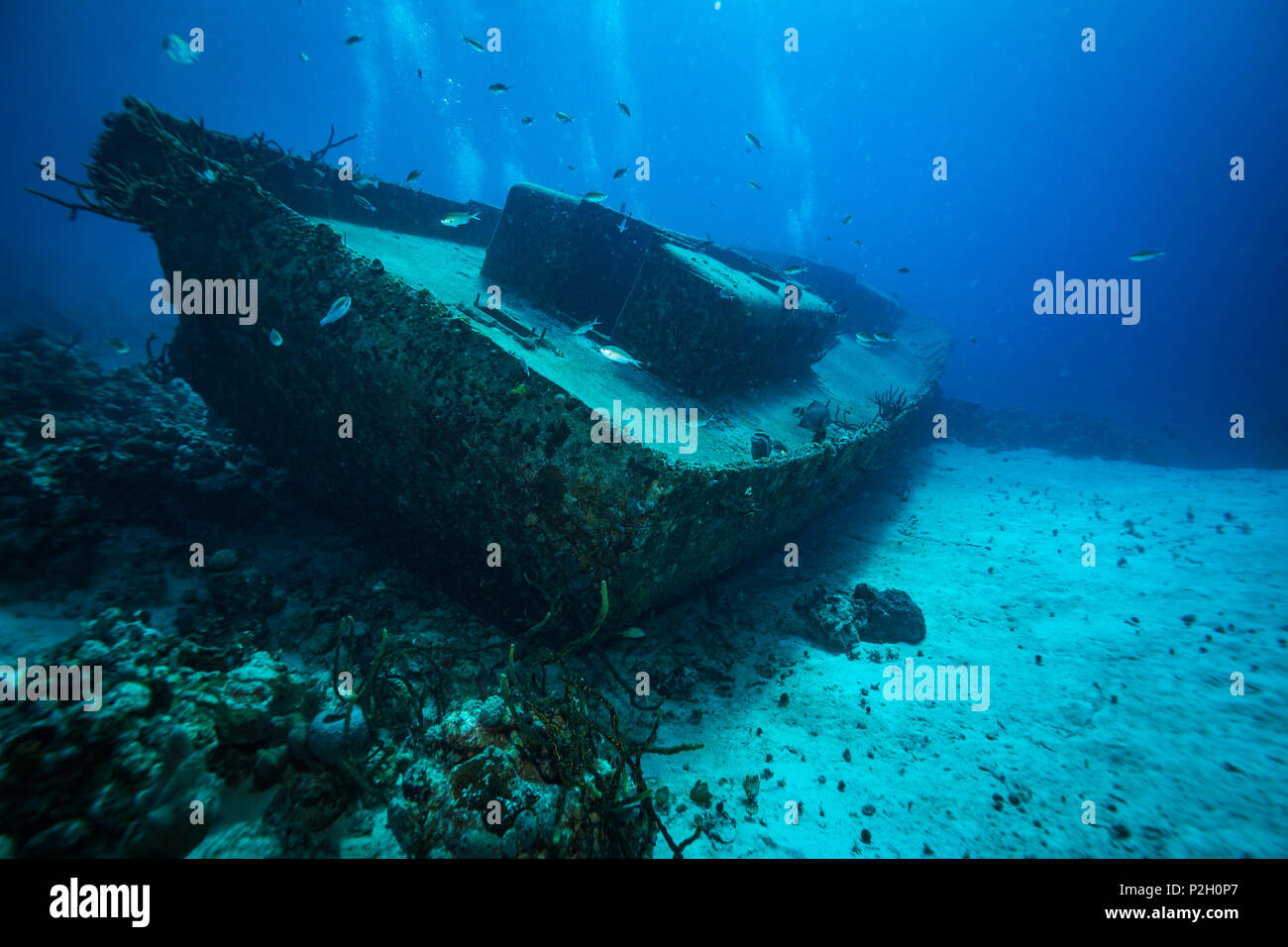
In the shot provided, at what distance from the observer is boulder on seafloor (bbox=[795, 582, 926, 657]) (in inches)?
196

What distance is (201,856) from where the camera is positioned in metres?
1.96

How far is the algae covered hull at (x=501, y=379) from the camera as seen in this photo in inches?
129

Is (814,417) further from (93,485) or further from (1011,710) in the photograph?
(93,485)

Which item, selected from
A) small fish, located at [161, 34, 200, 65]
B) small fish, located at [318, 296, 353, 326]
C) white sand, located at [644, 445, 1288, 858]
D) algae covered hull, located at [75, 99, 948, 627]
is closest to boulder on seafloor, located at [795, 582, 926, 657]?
white sand, located at [644, 445, 1288, 858]

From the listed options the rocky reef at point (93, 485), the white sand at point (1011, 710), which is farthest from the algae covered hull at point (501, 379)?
the white sand at point (1011, 710)

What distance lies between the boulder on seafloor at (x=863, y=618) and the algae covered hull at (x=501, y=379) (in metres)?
0.91

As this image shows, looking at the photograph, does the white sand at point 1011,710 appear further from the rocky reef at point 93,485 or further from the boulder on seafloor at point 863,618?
the rocky reef at point 93,485

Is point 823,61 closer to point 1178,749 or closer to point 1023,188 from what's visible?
point 1023,188

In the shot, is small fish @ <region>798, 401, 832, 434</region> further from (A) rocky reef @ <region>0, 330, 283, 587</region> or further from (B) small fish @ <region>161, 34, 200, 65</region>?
(B) small fish @ <region>161, 34, 200, 65</region>

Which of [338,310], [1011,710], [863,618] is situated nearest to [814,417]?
[863,618]

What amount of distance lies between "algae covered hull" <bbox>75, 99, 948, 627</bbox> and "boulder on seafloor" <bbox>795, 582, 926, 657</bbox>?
0.91 meters

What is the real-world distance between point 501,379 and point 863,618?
458cm

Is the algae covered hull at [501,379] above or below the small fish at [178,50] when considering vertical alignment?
below
